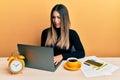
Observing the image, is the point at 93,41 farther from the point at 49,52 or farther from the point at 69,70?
the point at 49,52

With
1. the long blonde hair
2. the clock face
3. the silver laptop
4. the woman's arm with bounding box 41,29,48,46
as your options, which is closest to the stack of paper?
the silver laptop

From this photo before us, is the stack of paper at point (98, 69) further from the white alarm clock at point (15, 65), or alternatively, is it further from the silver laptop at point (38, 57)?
the white alarm clock at point (15, 65)

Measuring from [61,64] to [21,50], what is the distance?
37 centimetres

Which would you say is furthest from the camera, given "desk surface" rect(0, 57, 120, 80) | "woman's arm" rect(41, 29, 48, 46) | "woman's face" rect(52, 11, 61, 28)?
"woman's arm" rect(41, 29, 48, 46)

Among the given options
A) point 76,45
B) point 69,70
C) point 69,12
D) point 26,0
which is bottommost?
point 69,70

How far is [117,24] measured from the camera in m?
2.13

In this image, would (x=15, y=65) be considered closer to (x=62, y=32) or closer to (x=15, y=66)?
(x=15, y=66)

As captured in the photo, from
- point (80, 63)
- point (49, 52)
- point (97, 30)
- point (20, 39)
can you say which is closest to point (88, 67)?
point (80, 63)

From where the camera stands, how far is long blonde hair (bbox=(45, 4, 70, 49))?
6.23 ft

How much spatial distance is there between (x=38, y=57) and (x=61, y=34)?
548 mm

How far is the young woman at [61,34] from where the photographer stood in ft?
6.23

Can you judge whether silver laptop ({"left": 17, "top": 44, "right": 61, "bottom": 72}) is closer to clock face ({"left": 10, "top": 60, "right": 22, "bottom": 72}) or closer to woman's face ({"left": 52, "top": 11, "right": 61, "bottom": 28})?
clock face ({"left": 10, "top": 60, "right": 22, "bottom": 72})

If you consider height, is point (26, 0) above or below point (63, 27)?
above

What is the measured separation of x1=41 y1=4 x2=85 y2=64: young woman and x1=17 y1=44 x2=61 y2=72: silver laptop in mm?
378
